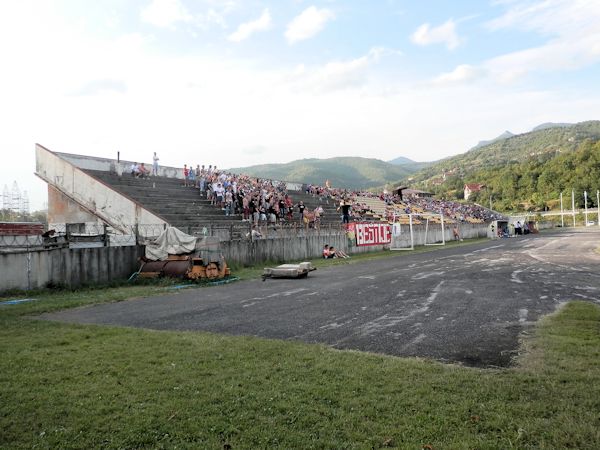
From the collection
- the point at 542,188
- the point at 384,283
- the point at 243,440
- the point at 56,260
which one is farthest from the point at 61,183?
the point at 542,188

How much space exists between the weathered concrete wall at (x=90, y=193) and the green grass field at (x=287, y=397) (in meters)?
16.0

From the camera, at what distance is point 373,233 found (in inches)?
1449

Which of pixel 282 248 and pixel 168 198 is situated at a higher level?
pixel 168 198

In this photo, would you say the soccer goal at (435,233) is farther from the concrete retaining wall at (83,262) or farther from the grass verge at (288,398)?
the grass verge at (288,398)

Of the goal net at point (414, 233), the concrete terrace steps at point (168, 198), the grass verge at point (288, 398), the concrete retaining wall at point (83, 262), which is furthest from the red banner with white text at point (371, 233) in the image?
the grass verge at point (288, 398)

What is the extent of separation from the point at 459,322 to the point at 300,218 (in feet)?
85.7

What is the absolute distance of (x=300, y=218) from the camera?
35000mm

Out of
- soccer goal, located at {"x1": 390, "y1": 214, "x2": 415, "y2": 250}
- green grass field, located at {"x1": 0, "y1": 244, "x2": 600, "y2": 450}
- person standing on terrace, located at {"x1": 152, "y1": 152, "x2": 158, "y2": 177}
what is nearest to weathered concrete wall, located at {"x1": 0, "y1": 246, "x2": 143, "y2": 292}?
green grass field, located at {"x1": 0, "y1": 244, "x2": 600, "y2": 450}

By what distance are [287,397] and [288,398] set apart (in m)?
0.03

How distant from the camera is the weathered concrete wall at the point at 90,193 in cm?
2308

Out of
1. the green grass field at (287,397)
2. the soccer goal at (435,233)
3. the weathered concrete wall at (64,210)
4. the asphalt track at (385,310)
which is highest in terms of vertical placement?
the weathered concrete wall at (64,210)

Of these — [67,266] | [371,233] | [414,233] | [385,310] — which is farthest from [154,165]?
[385,310]

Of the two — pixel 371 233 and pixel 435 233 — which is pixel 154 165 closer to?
pixel 371 233

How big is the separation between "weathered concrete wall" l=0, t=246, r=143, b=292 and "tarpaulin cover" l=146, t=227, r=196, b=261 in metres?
0.72
